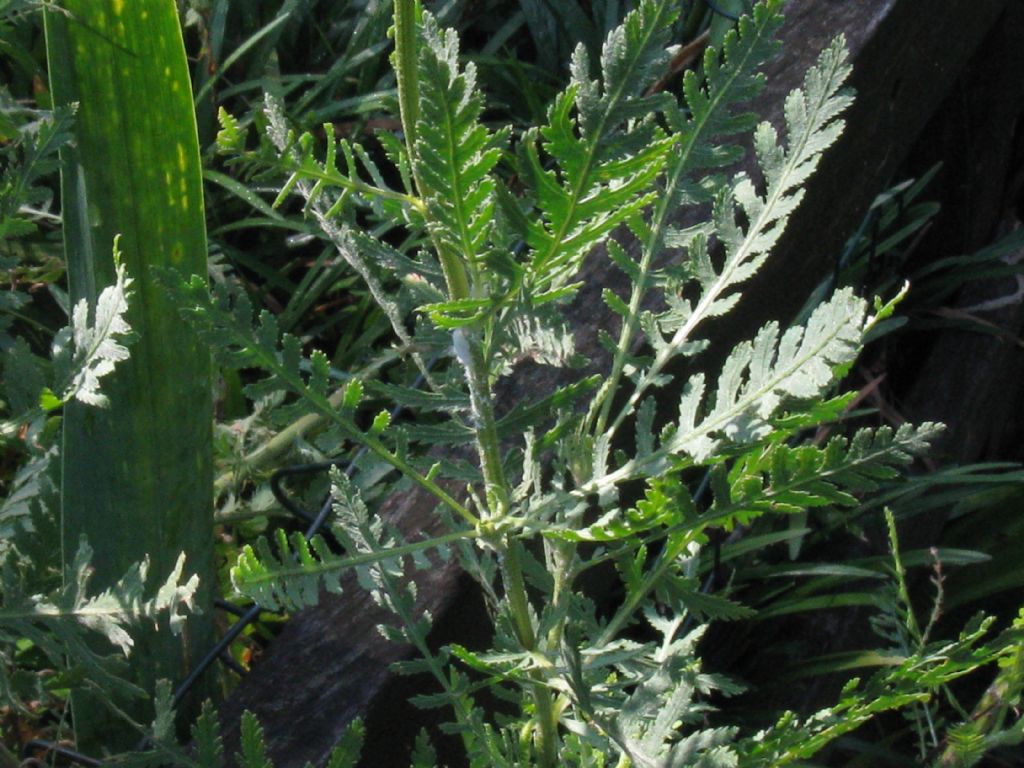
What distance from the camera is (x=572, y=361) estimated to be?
1.75 ft

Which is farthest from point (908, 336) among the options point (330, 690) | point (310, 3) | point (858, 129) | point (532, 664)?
point (532, 664)

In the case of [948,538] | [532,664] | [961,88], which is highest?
[961,88]

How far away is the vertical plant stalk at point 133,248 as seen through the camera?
2.79 feet

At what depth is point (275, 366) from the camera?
53cm

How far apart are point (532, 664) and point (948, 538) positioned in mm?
1217

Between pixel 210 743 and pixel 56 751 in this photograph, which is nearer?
pixel 210 743

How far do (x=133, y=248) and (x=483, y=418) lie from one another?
452 mm

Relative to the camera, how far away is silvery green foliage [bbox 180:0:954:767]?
43 centimetres

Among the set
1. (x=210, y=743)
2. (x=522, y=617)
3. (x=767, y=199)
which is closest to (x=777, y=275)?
(x=767, y=199)

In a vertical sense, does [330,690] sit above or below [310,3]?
below

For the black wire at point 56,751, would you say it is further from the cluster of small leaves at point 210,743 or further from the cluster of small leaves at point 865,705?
the cluster of small leaves at point 865,705

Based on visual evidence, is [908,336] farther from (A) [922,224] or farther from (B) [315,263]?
(B) [315,263]

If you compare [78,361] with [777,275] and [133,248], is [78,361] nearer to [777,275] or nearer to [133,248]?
[133,248]

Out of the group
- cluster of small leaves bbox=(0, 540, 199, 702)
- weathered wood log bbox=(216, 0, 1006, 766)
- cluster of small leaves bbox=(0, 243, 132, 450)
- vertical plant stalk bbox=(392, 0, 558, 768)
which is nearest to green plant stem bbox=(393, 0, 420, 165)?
vertical plant stalk bbox=(392, 0, 558, 768)
